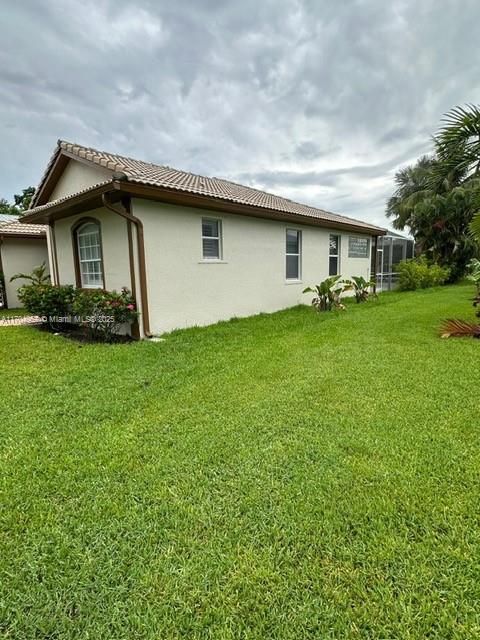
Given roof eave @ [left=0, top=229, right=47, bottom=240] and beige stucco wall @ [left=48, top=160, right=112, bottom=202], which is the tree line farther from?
roof eave @ [left=0, top=229, right=47, bottom=240]

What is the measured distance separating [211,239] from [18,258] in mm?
9105

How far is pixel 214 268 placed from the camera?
8.76m

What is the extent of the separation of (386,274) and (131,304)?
1694 centimetres

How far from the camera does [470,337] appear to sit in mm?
6594

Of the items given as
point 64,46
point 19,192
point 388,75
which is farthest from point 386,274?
point 19,192

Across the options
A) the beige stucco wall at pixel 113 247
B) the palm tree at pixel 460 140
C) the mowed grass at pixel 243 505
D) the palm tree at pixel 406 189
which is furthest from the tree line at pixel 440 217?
the mowed grass at pixel 243 505

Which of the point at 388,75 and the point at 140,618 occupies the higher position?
the point at 388,75

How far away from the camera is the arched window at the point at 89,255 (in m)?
8.67

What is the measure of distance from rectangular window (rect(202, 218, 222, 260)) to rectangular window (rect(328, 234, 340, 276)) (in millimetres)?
6391

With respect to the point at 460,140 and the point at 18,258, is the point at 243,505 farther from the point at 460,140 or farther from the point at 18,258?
the point at 18,258

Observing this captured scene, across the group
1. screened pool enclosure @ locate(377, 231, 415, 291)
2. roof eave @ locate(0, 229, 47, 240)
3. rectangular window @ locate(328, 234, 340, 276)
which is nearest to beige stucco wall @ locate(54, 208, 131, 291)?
roof eave @ locate(0, 229, 47, 240)

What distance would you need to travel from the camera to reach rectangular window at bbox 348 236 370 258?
14922 mm

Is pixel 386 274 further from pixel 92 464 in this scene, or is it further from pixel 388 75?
pixel 92 464

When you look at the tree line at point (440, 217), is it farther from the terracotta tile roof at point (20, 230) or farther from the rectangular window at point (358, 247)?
the terracotta tile roof at point (20, 230)
